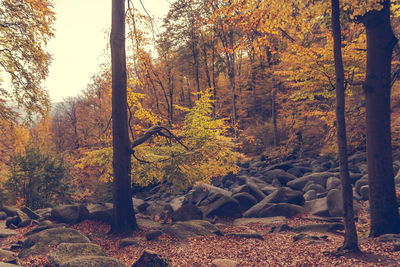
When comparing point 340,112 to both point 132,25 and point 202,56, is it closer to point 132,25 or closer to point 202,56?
point 132,25

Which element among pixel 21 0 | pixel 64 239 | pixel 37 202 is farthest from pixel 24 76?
pixel 37 202

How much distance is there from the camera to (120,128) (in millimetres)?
8844

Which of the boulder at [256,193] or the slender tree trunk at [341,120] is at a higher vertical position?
the slender tree trunk at [341,120]

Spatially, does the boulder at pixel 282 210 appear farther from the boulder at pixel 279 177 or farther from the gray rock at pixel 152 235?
the boulder at pixel 279 177

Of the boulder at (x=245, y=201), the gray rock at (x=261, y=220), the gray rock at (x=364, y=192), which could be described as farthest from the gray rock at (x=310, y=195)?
the gray rock at (x=261, y=220)

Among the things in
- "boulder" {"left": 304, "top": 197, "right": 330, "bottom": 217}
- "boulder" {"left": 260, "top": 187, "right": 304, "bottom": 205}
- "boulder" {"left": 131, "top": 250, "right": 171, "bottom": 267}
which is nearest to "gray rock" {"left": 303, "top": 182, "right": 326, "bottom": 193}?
"boulder" {"left": 304, "top": 197, "right": 330, "bottom": 217}

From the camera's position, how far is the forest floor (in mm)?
5918

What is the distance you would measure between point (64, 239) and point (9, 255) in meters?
1.08

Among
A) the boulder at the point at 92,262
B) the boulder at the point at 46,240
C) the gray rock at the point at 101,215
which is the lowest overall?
the gray rock at the point at 101,215

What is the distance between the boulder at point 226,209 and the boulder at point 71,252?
603cm

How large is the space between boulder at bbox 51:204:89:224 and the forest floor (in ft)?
3.32

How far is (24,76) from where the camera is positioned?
12953mm

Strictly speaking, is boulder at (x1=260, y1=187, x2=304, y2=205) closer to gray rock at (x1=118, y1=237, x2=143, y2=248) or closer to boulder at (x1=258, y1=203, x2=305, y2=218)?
boulder at (x1=258, y1=203, x2=305, y2=218)

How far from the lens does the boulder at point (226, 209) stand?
11.8 meters
